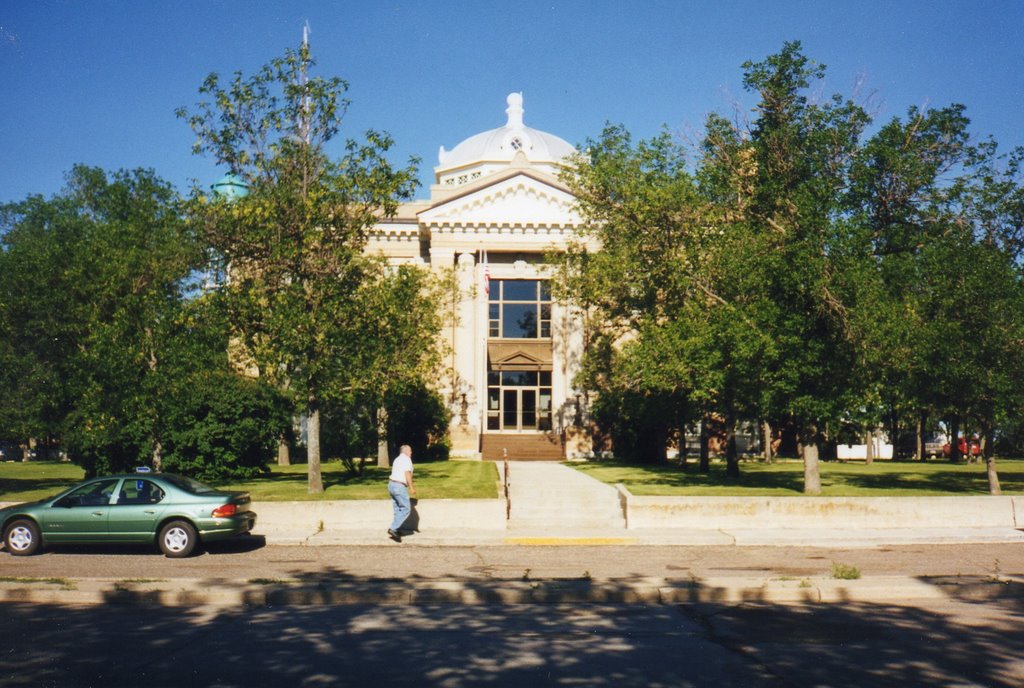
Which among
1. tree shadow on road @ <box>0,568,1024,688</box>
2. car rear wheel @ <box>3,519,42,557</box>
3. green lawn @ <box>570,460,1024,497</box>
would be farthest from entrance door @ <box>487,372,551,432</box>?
tree shadow on road @ <box>0,568,1024,688</box>

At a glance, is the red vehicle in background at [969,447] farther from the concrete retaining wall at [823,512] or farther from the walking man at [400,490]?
the walking man at [400,490]

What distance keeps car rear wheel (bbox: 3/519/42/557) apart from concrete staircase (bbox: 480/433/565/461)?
2501cm

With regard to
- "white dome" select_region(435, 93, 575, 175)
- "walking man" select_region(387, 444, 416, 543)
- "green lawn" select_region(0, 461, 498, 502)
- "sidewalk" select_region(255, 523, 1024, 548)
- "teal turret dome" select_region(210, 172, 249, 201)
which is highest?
"white dome" select_region(435, 93, 575, 175)

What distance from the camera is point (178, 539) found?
14391 mm

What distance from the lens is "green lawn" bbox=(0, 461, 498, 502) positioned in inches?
774

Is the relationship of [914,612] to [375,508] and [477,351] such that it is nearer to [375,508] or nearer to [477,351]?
[375,508]

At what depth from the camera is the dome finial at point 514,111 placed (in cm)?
6038

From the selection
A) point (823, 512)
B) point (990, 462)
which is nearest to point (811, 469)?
point (823, 512)

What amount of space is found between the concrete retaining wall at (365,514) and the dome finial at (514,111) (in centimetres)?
4574

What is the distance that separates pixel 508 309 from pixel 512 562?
29745 millimetres

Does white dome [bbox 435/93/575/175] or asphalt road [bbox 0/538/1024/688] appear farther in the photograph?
white dome [bbox 435/93/575/175]

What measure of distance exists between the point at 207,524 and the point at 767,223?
16.5 metres

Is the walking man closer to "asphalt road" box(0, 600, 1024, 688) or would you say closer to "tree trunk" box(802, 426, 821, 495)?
"asphalt road" box(0, 600, 1024, 688)

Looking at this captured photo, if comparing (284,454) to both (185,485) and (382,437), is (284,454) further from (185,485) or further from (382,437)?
(185,485)
